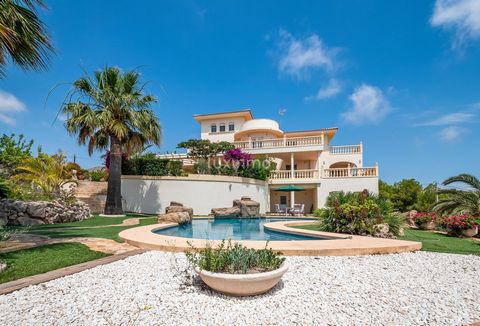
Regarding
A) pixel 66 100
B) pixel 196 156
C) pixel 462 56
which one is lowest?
pixel 196 156

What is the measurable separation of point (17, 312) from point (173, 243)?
10.7 ft

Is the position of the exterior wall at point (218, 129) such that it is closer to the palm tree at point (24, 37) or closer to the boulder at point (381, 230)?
the boulder at point (381, 230)

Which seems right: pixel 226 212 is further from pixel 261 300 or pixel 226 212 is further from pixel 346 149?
pixel 346 149

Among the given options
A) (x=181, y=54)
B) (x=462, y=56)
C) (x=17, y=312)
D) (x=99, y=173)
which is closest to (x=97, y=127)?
(x=181, y=54)

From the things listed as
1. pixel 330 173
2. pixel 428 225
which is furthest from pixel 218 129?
pixel 428 225

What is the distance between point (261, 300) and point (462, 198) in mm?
12459

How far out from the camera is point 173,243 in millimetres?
5891

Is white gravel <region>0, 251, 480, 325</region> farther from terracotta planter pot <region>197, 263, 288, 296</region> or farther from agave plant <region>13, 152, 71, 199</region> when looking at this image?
agave plant <region>13, 152, 71, 199</region>

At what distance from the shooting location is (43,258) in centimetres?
466

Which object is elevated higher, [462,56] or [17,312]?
[462,56]

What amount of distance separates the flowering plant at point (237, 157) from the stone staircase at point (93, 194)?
9400 mm

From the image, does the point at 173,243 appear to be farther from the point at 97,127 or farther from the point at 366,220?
the point at 97,127

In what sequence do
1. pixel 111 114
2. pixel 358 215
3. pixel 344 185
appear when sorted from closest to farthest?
pixel 358 215, pixel 111 114, pixel 344 185

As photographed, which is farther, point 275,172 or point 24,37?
point 275,172
